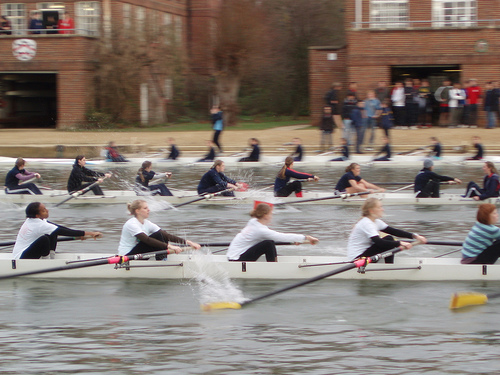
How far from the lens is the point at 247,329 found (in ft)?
26.5

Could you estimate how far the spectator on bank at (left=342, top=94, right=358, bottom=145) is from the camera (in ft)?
78.5

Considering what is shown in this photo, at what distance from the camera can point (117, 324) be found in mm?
8289

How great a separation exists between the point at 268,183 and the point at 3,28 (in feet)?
59.4

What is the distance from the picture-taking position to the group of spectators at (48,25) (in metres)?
31.8

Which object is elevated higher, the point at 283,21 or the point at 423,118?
the point at 283,21

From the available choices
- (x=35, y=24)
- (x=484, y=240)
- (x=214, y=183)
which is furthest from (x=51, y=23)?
(x=484, y=240)

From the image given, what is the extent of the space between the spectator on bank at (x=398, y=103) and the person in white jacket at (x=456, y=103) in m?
1.55

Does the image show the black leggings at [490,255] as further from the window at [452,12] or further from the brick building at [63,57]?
the brick building at [63,57]

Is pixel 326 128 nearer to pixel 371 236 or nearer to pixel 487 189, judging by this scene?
pixel 487 189

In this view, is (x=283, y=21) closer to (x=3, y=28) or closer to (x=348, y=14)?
(x=348, y=14)

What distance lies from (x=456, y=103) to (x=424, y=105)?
119 centimetres

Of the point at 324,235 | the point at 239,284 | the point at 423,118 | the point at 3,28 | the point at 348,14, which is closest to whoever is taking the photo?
the point at 239,284

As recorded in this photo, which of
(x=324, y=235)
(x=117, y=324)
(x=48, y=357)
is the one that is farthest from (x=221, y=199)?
(x=48, y=357)


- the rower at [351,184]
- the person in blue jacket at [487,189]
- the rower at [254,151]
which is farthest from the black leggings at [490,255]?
the rower at [254,151]
